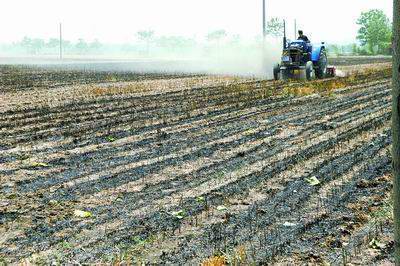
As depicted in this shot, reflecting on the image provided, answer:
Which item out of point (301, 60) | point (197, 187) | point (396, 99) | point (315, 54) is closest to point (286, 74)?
point (301, 60)

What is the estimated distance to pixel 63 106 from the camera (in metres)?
16.2

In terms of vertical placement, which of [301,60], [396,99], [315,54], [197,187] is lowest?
[197,187]

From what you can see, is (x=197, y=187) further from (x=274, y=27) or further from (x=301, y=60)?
(x=274, y=27)

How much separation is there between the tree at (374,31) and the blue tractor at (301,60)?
73279mm

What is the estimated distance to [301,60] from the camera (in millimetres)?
23672


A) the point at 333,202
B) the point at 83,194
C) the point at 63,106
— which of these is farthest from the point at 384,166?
the point at 63,106

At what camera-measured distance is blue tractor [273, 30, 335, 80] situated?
23.2m

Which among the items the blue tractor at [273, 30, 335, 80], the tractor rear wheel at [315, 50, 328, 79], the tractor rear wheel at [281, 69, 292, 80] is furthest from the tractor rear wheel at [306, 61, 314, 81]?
the tractor rear wheel at [315, 50, 328, 79]

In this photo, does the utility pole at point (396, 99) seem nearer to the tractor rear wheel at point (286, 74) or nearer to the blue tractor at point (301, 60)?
the blue tractor at point (301, 60)

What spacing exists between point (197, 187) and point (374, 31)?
3879 inches

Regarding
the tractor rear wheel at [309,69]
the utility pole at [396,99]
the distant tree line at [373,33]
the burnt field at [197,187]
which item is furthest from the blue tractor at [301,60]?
the distant tree line at [373,33]

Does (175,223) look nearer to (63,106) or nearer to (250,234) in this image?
(250,234)

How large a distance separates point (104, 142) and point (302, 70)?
14945 mm

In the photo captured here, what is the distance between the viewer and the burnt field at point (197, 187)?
513 centimetres
